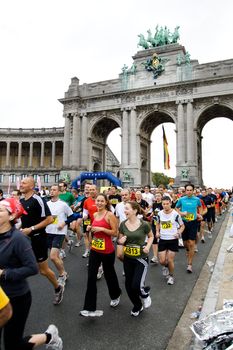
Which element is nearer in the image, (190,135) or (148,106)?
(190,135)

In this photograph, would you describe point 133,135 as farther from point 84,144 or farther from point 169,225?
point 169,225

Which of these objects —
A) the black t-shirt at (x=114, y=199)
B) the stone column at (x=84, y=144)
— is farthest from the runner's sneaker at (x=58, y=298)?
the stone column at (x=84, y=144)

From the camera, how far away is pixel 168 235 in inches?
269

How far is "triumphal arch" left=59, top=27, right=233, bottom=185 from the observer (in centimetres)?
3906

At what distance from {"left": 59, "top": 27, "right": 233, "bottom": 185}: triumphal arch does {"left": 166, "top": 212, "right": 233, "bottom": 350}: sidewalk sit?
30537 millimetres

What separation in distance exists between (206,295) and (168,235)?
1606 millimetres

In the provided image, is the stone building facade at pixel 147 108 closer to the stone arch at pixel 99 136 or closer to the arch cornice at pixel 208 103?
the arch cornice at pixel 208 103

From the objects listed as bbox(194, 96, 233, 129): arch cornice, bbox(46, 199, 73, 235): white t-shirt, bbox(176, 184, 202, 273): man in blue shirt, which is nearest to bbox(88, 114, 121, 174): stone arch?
bbox(194, 96, 233, 129): arch cornice

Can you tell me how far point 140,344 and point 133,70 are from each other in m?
43.7

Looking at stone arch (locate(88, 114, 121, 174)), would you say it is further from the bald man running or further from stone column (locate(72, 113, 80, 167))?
the bald man running

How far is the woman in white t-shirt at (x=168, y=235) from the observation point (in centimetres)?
674

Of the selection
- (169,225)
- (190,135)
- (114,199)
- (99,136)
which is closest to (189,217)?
(169,225)

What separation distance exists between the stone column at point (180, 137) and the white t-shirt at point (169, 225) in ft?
109

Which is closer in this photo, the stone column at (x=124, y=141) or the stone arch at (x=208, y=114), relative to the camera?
the stone arch at (x=208, y=114)
